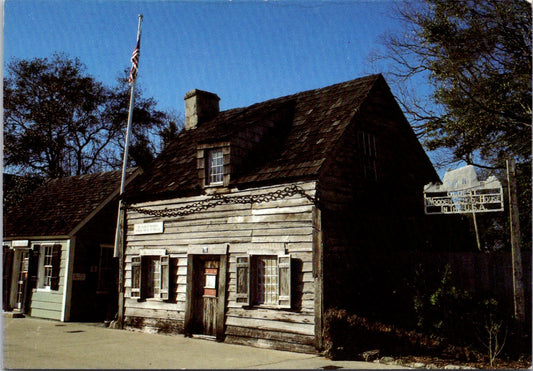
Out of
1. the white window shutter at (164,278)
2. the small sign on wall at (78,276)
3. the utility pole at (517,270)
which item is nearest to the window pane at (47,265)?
the small sign on wall at (78,276)

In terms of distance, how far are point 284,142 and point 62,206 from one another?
11.4 m

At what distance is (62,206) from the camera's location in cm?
2017

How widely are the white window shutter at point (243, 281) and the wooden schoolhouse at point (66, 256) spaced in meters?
6.14

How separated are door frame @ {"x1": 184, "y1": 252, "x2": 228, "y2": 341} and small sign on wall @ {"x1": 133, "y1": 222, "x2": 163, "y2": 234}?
1612 millimetres

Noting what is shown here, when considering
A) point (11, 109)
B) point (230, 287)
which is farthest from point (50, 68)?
point (230, 287)

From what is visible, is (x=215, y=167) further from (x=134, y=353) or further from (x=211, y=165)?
(x=134, y=353)

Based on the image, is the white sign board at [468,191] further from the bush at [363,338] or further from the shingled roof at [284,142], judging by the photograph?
the bush at [363,338]

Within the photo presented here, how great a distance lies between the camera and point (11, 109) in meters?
24.9

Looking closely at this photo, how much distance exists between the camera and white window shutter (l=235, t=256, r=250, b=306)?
38.9 ft

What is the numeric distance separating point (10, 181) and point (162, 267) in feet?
53.0

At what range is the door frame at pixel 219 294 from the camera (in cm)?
1245

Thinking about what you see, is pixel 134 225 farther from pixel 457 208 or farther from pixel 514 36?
pixel 514 36

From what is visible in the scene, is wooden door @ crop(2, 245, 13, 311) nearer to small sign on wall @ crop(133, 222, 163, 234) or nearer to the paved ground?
the paved ground

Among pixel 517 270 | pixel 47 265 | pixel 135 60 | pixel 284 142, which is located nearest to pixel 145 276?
pixel 284 142
